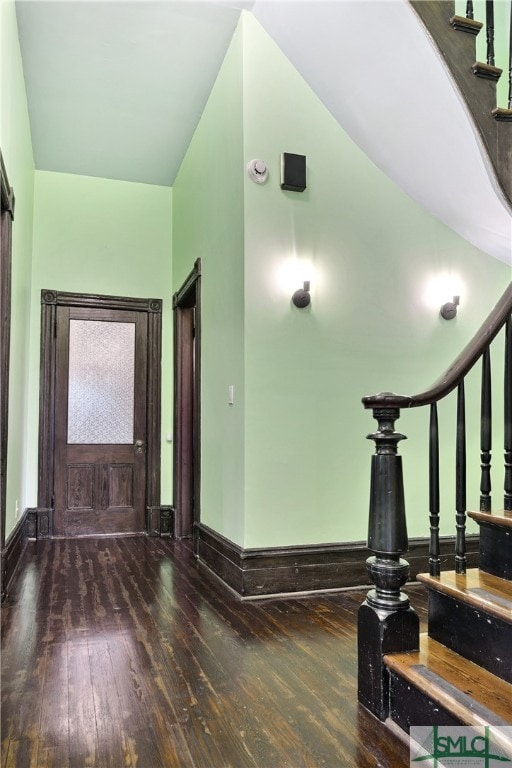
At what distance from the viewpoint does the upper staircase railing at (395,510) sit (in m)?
1.89

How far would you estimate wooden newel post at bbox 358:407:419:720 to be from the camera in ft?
6.17

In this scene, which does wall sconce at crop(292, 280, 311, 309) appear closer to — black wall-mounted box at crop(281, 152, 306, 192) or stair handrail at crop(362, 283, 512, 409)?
black wall-mounted box at crop(281, 152, 306, 192)

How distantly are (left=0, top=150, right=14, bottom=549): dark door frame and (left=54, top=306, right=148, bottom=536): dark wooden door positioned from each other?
174cm

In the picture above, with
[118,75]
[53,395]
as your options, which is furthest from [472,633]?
[53,395]

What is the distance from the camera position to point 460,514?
77.2 inches

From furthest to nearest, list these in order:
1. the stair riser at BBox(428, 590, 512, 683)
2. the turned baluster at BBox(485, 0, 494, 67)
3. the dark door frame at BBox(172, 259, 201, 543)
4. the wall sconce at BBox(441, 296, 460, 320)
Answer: the dark door frame at BBox(172, 259, 201, 543), the wall sconce at BBox(441, 296, 460, 320), the turned baluster at BBox(485, 0, 494, 67), the stair riser at BBox(428, 590, 512, 683)

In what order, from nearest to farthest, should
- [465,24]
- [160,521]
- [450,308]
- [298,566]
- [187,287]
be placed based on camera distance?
[465,24] < [298,566] < [450,308] < [187,287] < [160,521]

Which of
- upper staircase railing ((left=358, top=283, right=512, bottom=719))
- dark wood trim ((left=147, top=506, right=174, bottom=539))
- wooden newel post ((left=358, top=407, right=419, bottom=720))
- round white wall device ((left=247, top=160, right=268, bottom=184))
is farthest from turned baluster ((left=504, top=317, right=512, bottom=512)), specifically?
dark wood trim ((left=147, top=506, right=174, bottom=539))

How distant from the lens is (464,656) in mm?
1818

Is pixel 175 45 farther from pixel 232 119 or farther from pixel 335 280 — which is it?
pixel 335 280

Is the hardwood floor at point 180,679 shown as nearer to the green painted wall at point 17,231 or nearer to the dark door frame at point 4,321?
the dark door frame at point 4,321

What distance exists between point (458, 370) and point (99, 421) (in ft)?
13.2

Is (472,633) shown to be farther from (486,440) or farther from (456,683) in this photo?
(486,440)

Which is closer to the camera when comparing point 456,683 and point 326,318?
point 456,683
